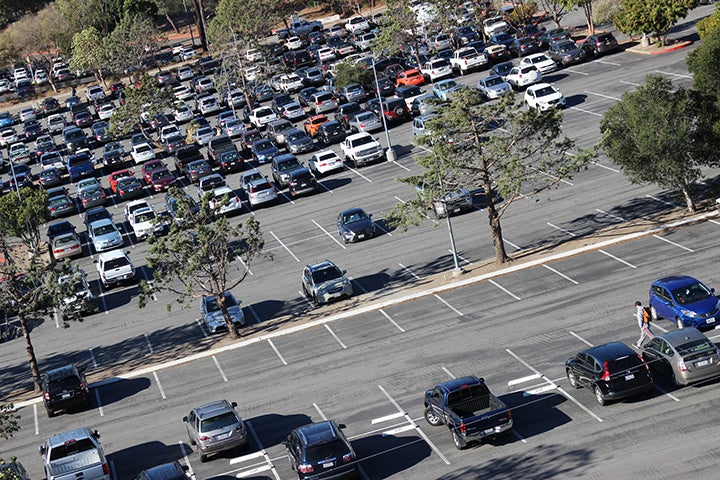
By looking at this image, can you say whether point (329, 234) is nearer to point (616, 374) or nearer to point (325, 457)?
point (616, 374)

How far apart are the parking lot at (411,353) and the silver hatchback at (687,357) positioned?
1.65ft

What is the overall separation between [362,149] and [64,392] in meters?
29.6

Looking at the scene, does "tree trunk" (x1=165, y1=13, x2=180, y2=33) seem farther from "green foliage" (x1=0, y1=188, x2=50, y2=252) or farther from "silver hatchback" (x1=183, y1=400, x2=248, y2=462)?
"silver hatchback" (x1=183, y1=400, x2=248, y2=462)

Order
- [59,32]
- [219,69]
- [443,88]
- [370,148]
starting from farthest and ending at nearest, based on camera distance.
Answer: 1. [59,32]
2. [219,69]
3. [443,88]
4. [370,148]

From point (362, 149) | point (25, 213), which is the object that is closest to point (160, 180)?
point (25, 213)

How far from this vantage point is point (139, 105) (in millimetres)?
76438

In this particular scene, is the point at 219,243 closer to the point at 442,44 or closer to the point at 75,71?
the point at 442,44

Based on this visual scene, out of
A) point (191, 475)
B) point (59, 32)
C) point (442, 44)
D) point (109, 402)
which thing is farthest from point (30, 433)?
point (59, 32)

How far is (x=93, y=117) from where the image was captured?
94.7 meters

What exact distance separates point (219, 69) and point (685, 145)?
59.9m

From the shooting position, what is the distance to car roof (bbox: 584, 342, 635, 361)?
28.9 meters

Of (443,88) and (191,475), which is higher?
→ (443,88)

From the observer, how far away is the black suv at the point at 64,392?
37.1 metres

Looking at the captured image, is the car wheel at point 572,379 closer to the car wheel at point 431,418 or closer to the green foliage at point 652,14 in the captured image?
the car wheel at point 431,418
